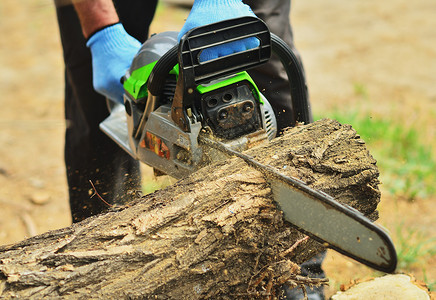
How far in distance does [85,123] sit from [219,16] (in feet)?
4.50

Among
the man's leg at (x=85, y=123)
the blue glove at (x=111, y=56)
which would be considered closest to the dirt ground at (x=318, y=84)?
the blue glove at (x=111, y=56)

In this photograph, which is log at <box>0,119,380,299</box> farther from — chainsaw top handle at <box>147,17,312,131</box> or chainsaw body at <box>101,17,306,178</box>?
chainsaw top handle at <box>147,17,312,131</box>

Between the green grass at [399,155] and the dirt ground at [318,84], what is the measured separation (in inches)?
3.7

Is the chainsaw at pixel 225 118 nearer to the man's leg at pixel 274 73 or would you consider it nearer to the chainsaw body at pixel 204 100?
the chainsaw body at pixel 204 100

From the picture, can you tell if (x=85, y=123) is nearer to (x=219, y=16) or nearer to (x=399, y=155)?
(x=219, y=16)

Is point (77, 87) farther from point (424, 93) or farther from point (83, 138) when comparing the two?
point (424, 93)

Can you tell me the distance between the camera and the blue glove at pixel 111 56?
7.02 ft

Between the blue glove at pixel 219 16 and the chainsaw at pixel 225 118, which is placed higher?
the blue glove at pixel 219 16

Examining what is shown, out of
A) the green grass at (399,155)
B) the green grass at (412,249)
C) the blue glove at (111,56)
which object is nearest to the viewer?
the blue glove at (111,56)

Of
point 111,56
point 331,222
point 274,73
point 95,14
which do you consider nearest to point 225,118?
point 331,222

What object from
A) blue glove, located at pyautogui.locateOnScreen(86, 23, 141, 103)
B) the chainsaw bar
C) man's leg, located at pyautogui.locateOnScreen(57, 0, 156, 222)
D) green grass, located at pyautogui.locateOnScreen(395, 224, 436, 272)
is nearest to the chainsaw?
the chainsaw bar

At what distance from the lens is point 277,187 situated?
1.33m

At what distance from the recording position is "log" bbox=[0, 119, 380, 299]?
1.20m

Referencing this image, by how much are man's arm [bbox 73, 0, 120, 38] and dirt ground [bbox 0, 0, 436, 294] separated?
18cm
